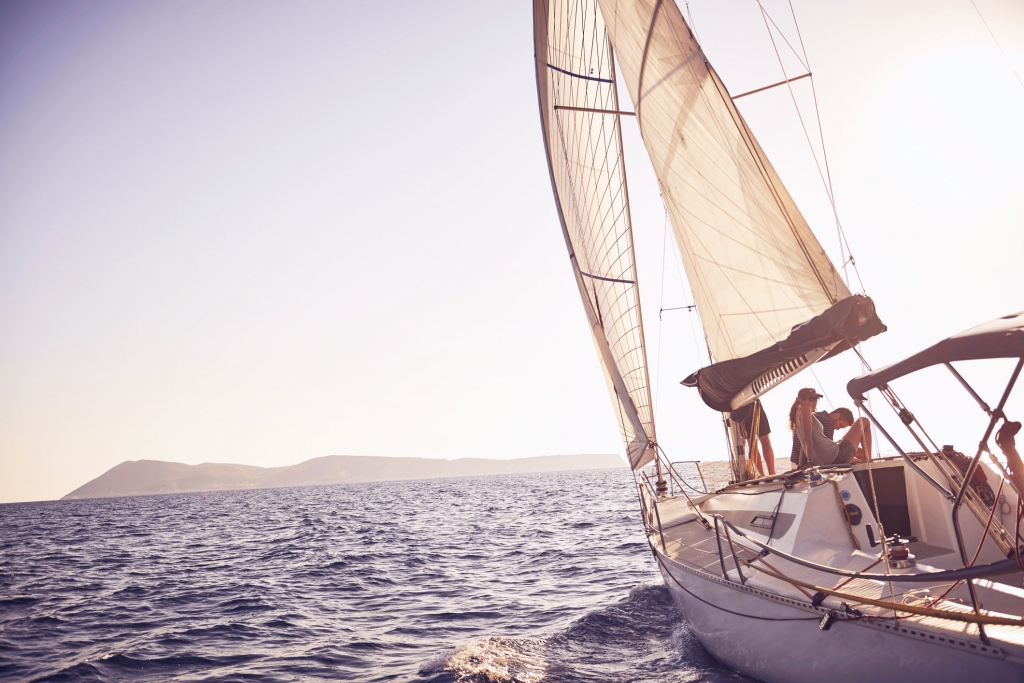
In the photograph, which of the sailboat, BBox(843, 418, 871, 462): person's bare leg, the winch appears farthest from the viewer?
BBox(843, 418, 871, 462): person's bare leg

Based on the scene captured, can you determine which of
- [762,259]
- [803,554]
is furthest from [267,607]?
[762,259]

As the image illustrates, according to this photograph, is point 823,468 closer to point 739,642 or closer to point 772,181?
point 739,642

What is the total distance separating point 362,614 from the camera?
9234mm

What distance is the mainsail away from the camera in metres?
6.17

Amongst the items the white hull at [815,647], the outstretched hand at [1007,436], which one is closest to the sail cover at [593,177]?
the white hull at [815,647]

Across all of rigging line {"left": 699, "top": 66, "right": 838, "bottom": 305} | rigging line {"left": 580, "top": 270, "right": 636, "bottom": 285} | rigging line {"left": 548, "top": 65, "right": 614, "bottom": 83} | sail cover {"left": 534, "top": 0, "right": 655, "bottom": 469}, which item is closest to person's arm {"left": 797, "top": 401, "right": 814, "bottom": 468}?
rigging line {"left": 699, "top": 66, "right": 838, "bottom": 305}

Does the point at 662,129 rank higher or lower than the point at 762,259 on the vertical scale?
higher

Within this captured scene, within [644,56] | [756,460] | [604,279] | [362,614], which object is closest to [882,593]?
[756,460]

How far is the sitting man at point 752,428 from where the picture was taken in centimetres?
893

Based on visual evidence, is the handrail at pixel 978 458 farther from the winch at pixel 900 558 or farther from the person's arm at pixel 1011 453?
the winch at pixel 900 558

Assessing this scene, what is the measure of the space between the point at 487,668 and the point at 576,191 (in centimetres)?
686

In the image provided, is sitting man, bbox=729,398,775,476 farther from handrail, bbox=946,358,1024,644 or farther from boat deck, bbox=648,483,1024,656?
handrail, bbox=946,358,1024,644

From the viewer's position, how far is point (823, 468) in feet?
19.5

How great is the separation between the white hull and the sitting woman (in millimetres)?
2042
